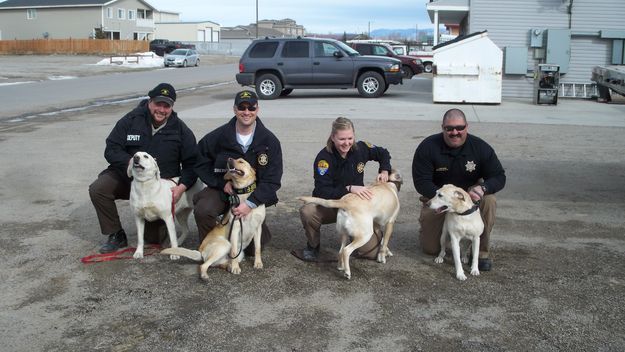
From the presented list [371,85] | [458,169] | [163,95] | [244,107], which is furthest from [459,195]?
[371,85]

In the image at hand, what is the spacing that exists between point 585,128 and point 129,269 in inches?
424

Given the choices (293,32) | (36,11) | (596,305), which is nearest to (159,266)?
(596,305)

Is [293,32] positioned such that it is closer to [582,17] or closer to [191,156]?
[582,17]

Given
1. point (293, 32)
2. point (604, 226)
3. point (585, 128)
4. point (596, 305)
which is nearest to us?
point (596, 305)

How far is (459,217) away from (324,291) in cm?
116

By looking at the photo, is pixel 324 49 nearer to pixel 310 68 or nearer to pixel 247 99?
pixel 310 68

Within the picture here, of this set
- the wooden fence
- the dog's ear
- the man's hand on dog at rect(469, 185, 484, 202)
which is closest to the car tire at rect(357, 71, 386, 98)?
the man's hand on dog at rect(469, 185, 484, 202)

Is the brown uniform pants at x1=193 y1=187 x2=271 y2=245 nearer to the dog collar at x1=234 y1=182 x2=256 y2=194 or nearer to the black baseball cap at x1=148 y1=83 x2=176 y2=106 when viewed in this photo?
the dog collar at x1=234 y1=182 x2=256 y2=194

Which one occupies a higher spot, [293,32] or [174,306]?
[293,32]

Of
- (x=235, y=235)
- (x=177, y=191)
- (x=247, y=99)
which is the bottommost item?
(x=235, y=235)

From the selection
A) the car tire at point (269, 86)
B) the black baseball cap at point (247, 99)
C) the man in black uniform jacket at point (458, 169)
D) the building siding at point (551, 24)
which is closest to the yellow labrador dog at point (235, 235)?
the black baseball cap at point (247, 99)

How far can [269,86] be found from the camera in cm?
1973

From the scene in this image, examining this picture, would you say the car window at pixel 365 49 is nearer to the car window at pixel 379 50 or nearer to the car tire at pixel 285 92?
the car window at pixel 379 50

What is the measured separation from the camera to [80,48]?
200 feet
